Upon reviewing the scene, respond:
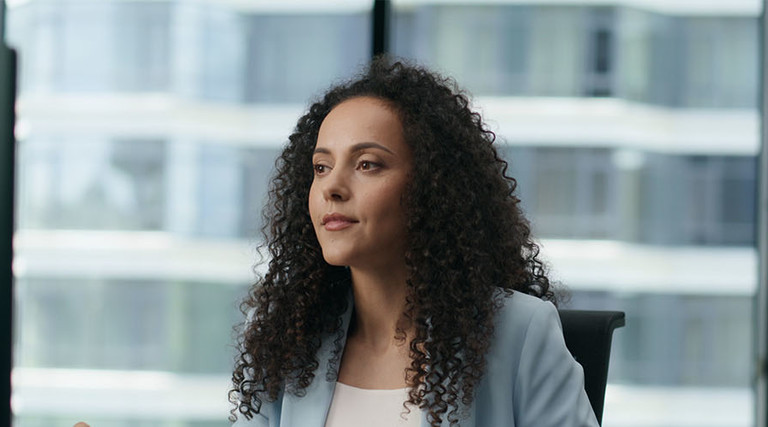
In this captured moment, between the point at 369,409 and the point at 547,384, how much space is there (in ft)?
0.87

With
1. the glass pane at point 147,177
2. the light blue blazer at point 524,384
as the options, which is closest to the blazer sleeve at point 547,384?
the light blue blazer at point 524,384

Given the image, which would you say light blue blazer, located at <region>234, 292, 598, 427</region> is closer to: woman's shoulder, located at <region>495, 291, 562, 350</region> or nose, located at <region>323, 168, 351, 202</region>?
woman's shoulder, located at <region>495, 291, 562, 350</region>

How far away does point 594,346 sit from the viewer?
151cm

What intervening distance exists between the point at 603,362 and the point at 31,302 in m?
2.25

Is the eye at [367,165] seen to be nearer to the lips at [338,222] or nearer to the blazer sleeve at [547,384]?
the lips at [338,222]

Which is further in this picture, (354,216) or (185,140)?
(185,140)

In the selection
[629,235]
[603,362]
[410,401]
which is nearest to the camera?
[410,401]

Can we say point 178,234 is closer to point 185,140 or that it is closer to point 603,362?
point 185,140

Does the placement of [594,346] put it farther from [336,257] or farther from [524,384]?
[336,257]

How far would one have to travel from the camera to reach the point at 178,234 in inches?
123

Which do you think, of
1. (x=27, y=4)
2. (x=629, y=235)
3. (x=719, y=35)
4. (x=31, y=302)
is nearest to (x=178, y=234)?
(x=31, y=302)

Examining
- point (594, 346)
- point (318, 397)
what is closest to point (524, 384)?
point (594, 346)

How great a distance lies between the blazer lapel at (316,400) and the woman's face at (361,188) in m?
0.16

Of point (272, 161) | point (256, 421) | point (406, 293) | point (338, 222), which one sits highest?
point (272, 161)
